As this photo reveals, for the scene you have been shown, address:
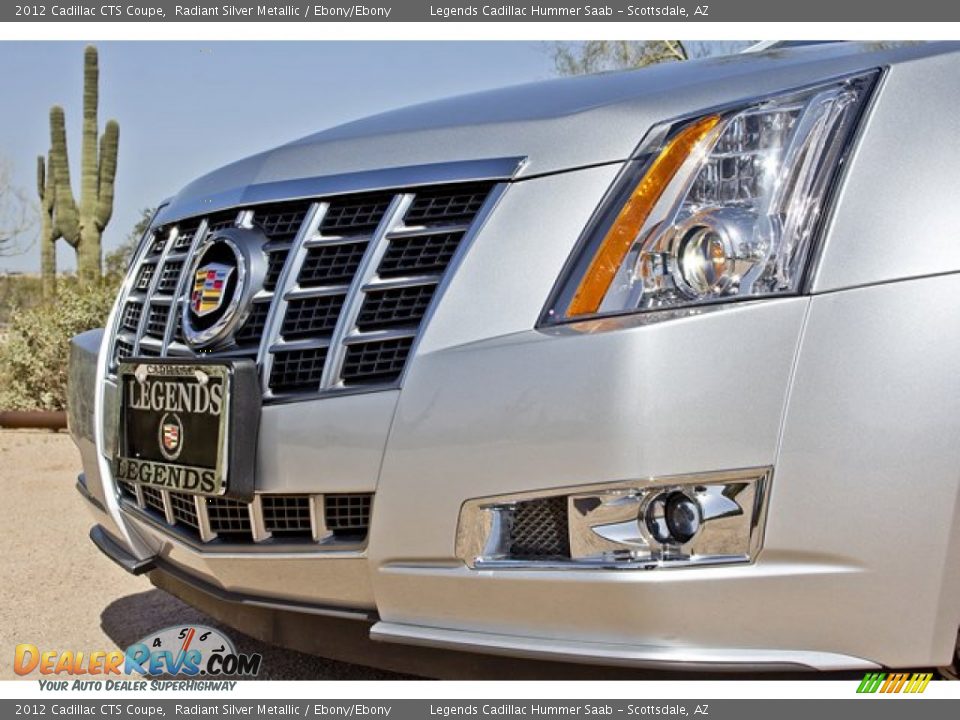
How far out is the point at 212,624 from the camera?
3557 millimetres

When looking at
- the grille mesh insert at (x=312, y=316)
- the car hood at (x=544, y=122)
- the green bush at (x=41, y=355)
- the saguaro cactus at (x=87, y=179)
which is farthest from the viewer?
the saguaro cactus at (x=87, y=179)

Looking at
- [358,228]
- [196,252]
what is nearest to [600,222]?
[358,228]

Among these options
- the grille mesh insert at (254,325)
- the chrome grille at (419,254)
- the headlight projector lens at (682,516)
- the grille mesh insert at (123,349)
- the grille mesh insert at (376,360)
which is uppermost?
the chrome grille at (419,254)

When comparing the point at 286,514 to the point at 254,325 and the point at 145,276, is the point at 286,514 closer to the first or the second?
the point at 254,325

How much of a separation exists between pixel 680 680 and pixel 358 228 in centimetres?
112

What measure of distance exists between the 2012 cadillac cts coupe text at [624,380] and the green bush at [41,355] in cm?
748

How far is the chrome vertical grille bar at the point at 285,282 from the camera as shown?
2.40 meters

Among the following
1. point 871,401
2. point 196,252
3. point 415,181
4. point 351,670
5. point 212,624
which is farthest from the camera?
point 212,624

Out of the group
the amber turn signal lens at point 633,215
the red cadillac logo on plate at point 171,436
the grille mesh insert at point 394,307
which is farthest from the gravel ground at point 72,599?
the amber turn signal lens at point 633,215

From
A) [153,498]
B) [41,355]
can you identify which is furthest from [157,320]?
[41,355]

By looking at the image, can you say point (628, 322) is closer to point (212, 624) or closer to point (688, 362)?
point (688, 362)

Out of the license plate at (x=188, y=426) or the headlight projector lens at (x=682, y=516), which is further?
the license plate at (x=188, y=426)

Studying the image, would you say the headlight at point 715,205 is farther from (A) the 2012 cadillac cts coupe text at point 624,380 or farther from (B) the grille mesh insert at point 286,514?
(B) the grille mesh insert at point 286,514

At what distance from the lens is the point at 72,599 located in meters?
4.12
